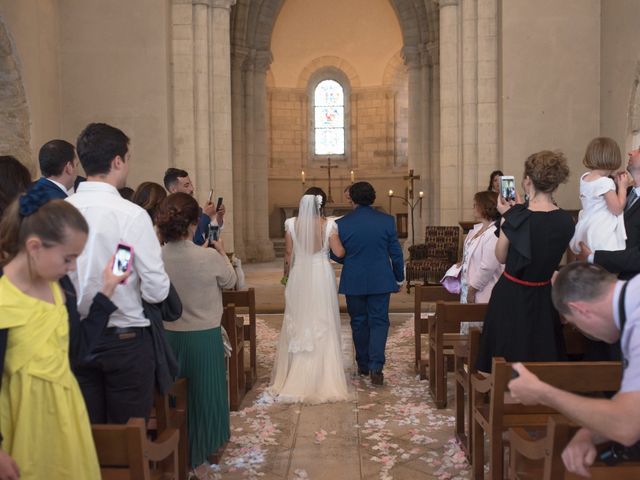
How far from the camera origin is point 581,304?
2025 mm

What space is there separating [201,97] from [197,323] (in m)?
7.19

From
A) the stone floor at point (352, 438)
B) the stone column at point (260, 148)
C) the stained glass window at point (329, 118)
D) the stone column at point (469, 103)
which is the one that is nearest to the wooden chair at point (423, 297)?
the stone floor at point (352, 438)

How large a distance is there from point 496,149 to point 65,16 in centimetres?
651

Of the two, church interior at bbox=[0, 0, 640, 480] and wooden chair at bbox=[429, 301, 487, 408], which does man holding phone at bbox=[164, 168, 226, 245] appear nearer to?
church interior at bbox=[0, 0, 640, 480]

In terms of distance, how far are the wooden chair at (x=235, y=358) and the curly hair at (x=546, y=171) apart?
89.9 inches

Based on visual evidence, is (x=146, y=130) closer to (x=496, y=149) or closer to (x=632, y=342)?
(x=496, y=149)

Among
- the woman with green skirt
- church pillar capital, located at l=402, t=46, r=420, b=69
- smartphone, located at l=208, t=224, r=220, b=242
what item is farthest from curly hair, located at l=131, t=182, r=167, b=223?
church pillar capital, located at l=402, t=46, r=420, b=69

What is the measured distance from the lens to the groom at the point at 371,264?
5.86 m

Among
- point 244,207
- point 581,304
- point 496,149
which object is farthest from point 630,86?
point 244,207

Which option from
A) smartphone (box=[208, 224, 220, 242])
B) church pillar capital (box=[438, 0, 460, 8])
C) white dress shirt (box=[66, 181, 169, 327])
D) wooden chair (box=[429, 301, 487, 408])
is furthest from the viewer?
church pillar capital (box=[438, 0, 460, 8])

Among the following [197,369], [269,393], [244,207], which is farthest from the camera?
[244,207]

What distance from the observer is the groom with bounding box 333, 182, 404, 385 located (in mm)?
5863

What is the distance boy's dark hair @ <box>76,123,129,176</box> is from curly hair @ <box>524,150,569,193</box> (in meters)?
2.11

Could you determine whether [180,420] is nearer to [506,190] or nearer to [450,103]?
[506,190]
